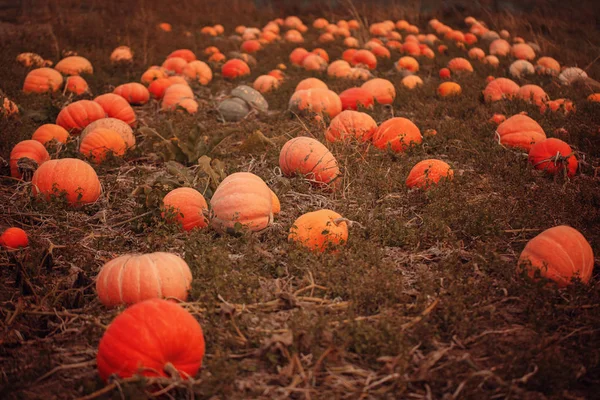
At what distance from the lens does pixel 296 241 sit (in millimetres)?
4137

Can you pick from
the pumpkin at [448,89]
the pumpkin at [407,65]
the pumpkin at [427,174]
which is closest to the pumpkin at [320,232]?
the pumpkin at [427,174]

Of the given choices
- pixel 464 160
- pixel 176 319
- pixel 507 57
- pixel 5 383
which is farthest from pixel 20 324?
pixel 507 57

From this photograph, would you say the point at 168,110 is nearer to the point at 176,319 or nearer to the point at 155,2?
the point at 176,319

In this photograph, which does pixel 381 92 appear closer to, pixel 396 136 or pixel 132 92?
pixel 396 136

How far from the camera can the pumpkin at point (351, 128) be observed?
602cm

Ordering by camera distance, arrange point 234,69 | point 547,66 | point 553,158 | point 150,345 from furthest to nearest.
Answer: point 547,66 → point 234,69 → point 553,158 → point 150,345

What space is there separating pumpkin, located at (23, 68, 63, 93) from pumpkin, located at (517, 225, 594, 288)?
671 cm

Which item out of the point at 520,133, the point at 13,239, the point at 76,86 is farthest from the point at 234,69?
the point at 13,239

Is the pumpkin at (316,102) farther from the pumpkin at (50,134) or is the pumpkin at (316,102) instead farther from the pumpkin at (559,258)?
the pumpkin at (559,258)

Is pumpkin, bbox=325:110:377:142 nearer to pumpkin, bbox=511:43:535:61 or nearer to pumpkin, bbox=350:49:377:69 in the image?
pumpkin, bbox=350:49:377:69

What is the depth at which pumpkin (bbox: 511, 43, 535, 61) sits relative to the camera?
1108 cm

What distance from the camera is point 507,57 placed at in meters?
11.2

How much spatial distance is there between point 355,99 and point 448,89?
176 cm

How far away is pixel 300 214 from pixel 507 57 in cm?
826
